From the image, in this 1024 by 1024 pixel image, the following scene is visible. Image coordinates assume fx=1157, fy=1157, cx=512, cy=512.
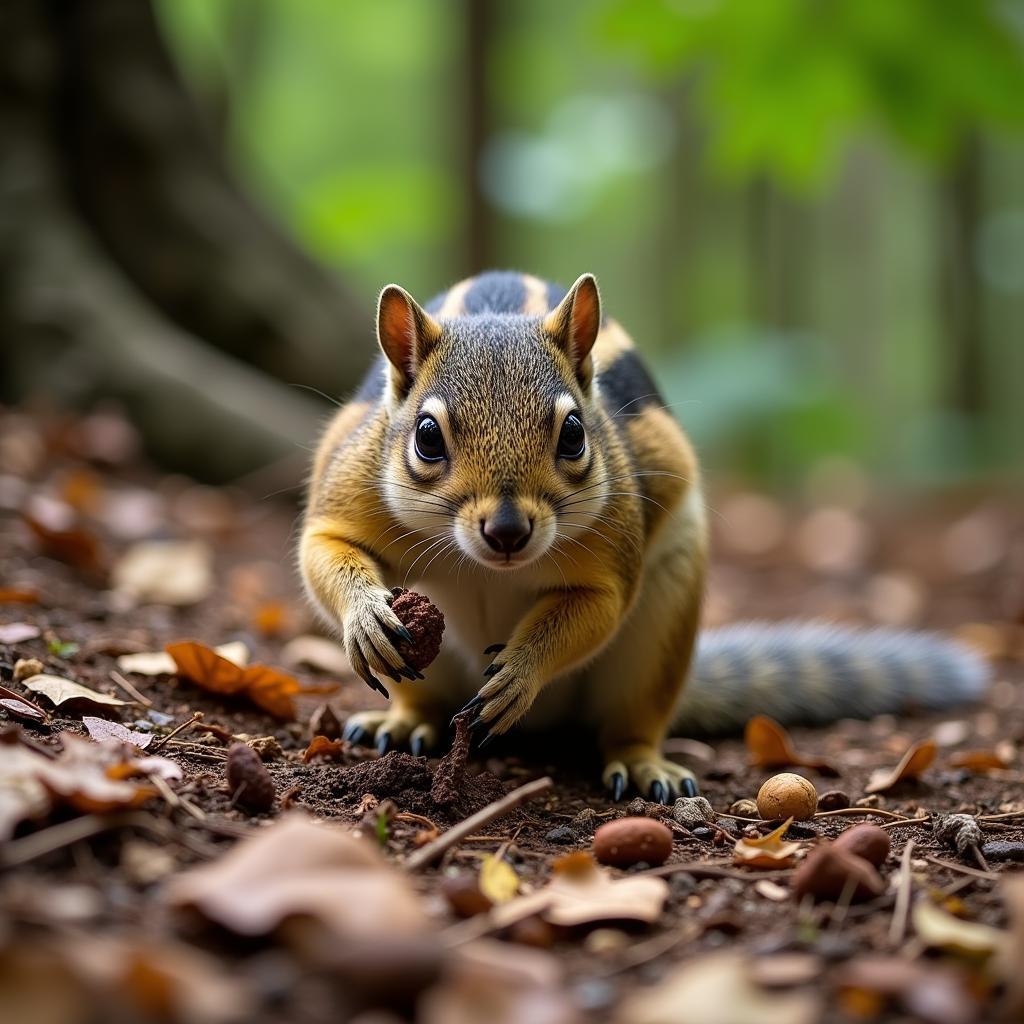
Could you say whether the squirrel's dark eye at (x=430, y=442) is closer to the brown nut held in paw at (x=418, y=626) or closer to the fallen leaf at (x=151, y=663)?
the brown nut held in paw at (x=418, y=626)

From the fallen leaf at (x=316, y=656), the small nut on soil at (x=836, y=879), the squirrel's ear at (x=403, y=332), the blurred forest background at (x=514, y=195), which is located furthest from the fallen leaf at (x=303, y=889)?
the blurred forest background at (x=514, y=195)

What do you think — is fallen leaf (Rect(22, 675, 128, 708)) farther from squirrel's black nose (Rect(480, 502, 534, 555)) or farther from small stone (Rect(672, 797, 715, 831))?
small stone (Rect(672, 797, 715, 831))

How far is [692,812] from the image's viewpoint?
296 centimetres

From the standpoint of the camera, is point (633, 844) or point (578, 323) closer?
point (633, 844)

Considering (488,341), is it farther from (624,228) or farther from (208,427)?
(624,228)

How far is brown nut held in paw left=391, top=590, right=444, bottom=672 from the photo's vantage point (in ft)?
9.83

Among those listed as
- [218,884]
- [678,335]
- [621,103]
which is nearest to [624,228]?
[678,335]

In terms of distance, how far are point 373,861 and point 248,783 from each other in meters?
0.60

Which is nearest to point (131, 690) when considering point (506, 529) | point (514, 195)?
point (506, 529)

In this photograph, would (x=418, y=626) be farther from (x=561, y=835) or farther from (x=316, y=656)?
(x=316, y=656)

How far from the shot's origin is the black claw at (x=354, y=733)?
3500 millimetres

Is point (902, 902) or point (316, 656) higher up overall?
point (316, 656)

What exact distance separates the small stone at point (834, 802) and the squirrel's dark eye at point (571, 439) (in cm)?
116

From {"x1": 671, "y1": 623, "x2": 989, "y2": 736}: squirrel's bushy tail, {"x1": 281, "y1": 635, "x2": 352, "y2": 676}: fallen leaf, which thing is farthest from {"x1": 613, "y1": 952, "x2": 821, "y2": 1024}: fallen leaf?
{"x1": 281, "y1": 635, "x2": 352, "y2": 676}: fallen leaf
